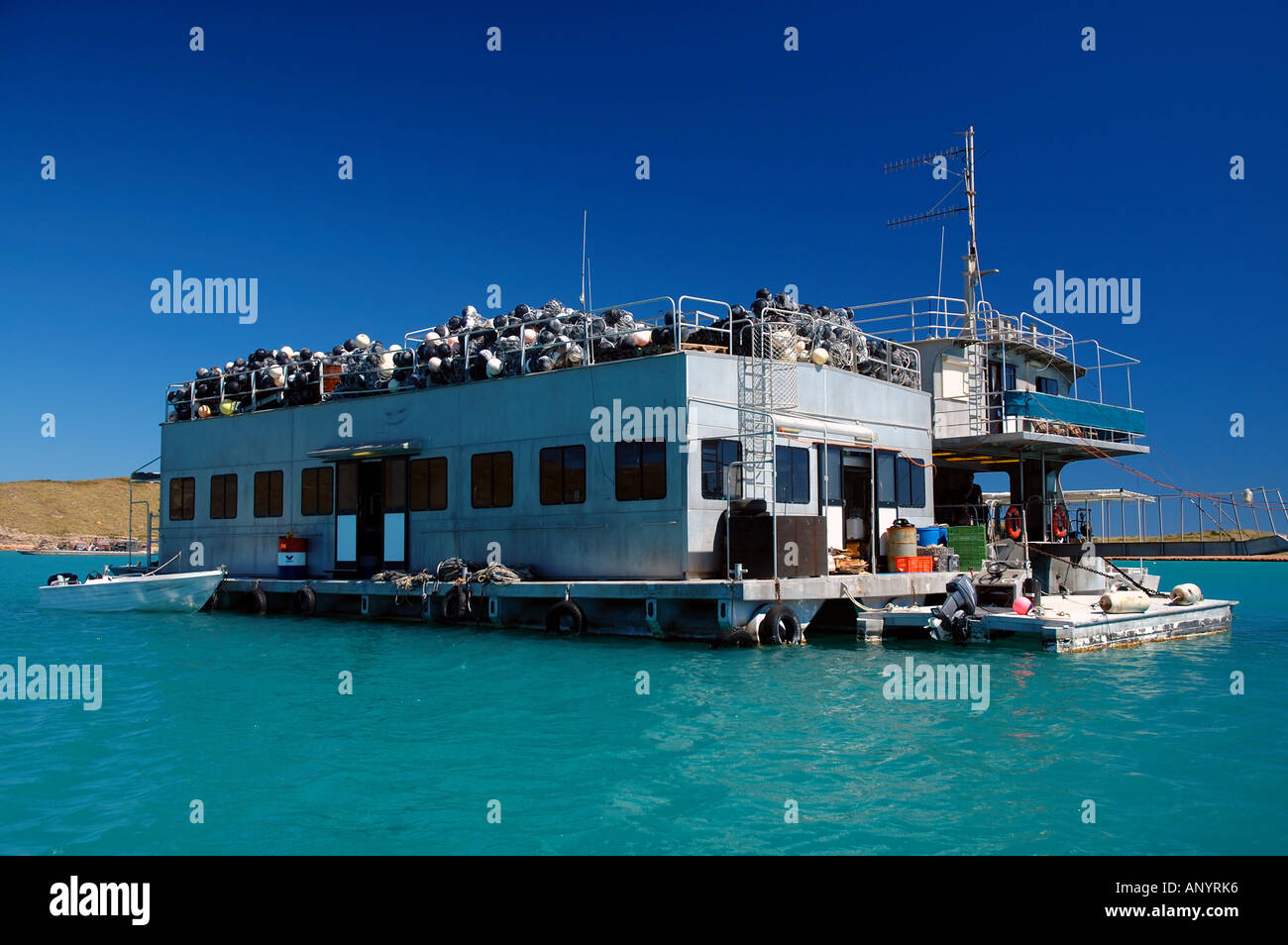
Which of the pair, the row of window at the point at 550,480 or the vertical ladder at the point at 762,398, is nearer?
the row of window at the point at 550,480

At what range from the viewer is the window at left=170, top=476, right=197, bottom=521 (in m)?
29.7

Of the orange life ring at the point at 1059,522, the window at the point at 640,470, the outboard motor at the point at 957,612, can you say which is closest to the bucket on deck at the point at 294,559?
the window at the point at 640,470

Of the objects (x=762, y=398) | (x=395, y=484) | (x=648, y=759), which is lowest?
Answer: (x=648, y=759)

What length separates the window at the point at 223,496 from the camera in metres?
28.5

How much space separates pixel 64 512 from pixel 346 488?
12038 cm

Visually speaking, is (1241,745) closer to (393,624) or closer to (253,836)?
(253,836)

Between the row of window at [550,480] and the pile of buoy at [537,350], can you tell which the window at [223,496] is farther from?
the pile of buoy at [537,350]

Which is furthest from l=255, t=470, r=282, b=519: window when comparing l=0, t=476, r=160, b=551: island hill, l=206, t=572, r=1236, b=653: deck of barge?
l=0, t=476, r=160, b=551: island hill

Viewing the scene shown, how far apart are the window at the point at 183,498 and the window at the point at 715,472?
18.4 m

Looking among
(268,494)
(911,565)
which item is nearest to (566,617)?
(911,565)

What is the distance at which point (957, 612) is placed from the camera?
17578 millimetres

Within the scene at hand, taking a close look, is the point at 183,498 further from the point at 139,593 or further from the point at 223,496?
the point at 139,593

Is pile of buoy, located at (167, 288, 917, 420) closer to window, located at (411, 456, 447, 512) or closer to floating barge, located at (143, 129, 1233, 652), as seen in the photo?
floating barge, located at (143, 129, 1233, 652)

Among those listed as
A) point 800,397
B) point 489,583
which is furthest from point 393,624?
point 800,397
